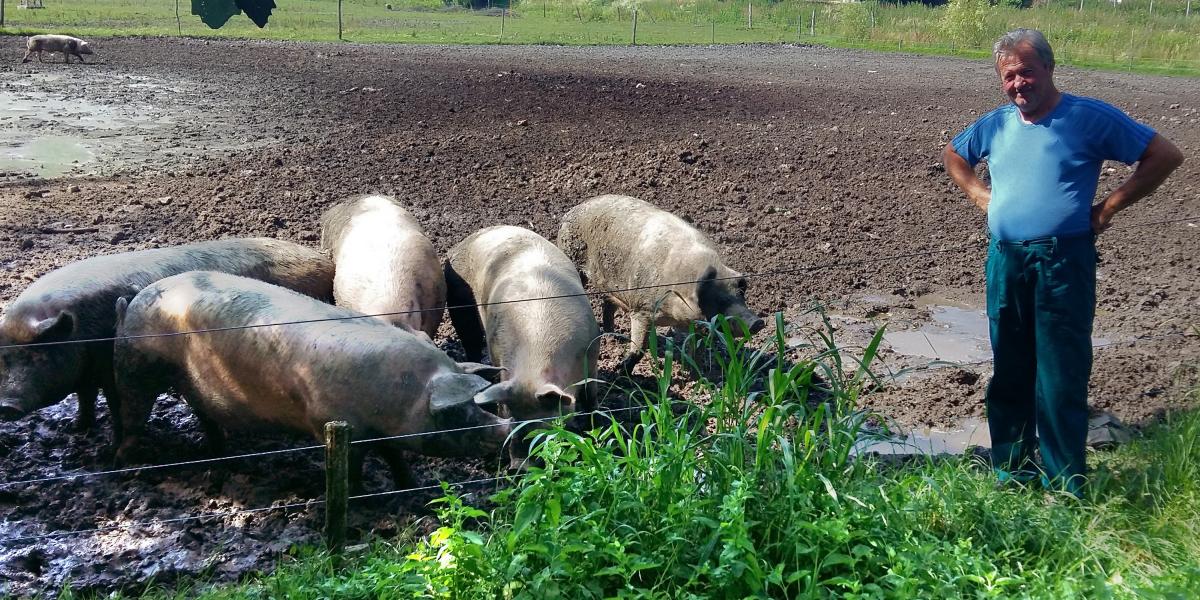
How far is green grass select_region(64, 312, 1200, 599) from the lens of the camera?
11.6 ft

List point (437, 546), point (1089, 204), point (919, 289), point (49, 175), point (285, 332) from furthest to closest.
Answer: point (49, 175) → point (919, 289) → point (285, 332) → point (1089, 204) → point (437, 546)

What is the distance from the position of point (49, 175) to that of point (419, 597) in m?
8.77

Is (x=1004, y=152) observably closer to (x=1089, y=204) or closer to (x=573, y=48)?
(x=1089, y=204)

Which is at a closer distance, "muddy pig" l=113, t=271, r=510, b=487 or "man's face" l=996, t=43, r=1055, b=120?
"man's face" l=996, t=43, r=1055, b=120

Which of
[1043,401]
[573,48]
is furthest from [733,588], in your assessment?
[573,48]

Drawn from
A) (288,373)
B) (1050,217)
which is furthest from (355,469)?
(1050,217)

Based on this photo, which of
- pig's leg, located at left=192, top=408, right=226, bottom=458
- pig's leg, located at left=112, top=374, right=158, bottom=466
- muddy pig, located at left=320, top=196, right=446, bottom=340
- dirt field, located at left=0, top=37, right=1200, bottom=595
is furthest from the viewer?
muddy pig, located at left=320, top=196, right=446, bottom=340

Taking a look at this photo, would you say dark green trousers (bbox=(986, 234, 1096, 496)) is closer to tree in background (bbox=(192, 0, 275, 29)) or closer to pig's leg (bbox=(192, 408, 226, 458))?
tree in background (bbox=(192, 0, 275, 29))

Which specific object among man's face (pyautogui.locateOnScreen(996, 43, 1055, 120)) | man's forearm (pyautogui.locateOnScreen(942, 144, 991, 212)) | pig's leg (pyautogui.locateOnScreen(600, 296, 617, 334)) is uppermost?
man's face (pyautogui.locateOnScreen(996, 43, 1055, 120))

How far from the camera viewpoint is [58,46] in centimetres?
Answer: 1892

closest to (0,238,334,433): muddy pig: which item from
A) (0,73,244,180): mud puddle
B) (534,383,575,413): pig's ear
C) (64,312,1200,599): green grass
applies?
(64,312,1200,599): green grass

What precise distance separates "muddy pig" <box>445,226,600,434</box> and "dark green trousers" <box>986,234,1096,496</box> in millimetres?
1751

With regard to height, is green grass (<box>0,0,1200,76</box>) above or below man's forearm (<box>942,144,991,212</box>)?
above

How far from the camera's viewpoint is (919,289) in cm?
784
